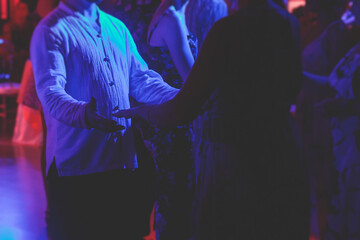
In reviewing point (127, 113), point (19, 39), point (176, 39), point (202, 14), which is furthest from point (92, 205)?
point (19, 39)

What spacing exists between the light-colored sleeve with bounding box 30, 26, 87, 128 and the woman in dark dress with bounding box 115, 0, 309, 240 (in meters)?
0.22

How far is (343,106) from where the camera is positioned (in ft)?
Result: 6.31

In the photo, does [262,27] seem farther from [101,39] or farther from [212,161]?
[101,39]

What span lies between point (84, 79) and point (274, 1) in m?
0.60

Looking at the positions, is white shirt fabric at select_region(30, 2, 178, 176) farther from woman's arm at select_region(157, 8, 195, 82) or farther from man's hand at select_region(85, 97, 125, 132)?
woman's arm at select_region(157, 8, 195, 82)

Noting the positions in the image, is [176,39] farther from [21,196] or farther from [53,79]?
[21,196]

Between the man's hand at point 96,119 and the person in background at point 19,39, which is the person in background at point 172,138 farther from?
the person in background at point 19,39

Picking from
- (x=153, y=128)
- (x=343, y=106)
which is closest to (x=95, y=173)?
(x=153, y=128)

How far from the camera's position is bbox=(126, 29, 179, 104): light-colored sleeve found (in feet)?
4.91

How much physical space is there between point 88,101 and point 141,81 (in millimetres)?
203

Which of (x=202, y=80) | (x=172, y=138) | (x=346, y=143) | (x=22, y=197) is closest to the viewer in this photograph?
(x=202, y=80)

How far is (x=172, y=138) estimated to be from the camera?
1952 millimetres

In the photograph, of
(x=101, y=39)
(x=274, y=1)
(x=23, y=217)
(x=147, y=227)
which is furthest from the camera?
(x=23, y=217)

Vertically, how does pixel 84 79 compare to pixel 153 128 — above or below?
above
